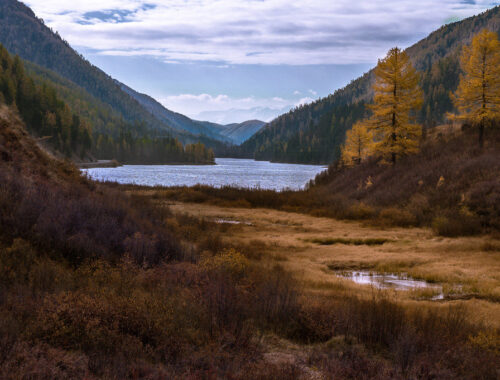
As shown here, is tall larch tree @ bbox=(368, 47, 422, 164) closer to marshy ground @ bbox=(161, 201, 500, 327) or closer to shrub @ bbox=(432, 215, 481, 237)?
marshy ground @ bbox=(161, 201, 500, 327)

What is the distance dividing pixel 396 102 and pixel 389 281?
2665 centimetres

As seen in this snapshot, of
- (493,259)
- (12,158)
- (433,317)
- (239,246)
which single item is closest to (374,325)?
(433,317)

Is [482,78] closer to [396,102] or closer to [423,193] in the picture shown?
[396,102]

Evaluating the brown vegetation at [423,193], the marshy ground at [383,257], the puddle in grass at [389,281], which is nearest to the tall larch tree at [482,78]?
the brown vegetation at [423,193]

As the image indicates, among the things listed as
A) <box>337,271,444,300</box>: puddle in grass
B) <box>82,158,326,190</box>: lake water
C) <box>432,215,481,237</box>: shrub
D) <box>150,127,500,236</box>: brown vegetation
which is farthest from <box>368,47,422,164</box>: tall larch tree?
<box>337,271,444,300</box>: puddle in grass

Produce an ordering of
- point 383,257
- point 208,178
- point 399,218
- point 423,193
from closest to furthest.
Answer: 1. point 383,257
2. point 399,218
3. point 423,193
4. point 208,178

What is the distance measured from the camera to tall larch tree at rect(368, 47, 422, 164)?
33406 millimetres

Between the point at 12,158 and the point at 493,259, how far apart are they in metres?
15.3

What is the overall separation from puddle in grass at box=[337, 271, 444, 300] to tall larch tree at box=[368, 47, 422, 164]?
25115 mm

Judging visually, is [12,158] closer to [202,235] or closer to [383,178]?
[202,235]

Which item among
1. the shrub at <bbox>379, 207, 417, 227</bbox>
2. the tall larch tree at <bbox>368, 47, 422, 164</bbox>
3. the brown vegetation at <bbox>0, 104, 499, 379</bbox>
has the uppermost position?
the tall larch tree at <bbox>368, 47, 422, 164</bbox>

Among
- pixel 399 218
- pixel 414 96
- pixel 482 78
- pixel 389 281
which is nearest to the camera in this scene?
pixel 389 281

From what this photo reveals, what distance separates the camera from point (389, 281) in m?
10.4

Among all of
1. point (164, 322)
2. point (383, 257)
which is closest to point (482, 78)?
point (383, 257)
